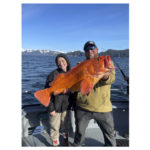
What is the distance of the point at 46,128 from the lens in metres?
5.92

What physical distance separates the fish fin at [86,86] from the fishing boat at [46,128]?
2.79 m

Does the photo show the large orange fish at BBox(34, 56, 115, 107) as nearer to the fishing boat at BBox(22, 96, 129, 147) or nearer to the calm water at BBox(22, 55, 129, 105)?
the fishing boat at BBox(22, 96, 129, 147)

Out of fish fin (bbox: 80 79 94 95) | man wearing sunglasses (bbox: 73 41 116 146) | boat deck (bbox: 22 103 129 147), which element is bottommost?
boat deck (bbox: 22 103 129 147)

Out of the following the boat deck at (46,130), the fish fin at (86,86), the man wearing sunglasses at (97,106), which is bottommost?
the boat deck at (46,130)

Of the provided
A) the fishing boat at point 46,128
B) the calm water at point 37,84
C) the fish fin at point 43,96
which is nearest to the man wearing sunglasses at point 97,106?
the fish fin at point 43,96

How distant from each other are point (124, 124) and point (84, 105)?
3151 millimetres

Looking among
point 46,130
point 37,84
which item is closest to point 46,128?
point 46,130

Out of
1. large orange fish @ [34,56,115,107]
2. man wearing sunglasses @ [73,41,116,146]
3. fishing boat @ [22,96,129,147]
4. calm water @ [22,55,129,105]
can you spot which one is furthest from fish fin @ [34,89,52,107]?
calm water @ [22,55,129,105]

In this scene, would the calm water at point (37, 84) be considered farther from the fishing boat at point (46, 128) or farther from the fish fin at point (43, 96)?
the fish fin at point (43, 96)

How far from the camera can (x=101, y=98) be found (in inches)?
143

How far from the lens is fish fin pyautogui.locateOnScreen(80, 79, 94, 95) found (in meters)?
2.90

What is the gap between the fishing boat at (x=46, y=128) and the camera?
524 centimetres

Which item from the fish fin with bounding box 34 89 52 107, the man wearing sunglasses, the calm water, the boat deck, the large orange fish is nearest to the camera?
the large orange fish

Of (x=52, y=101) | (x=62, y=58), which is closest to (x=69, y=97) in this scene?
(x=52, y=101)
